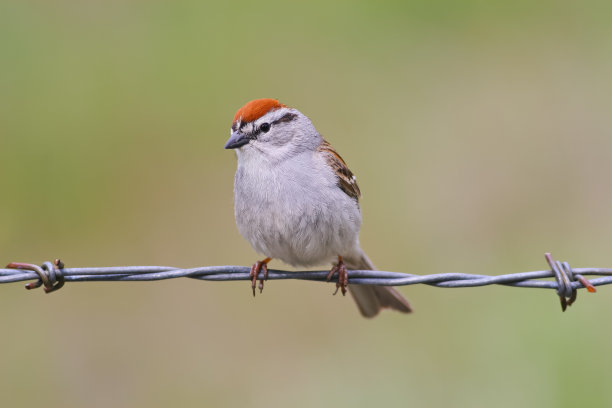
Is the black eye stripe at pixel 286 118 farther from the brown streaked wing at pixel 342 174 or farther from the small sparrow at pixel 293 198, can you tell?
the brown streaked wing at pixel 342 174

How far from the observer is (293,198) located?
3.94 meters

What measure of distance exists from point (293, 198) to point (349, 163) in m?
2.83

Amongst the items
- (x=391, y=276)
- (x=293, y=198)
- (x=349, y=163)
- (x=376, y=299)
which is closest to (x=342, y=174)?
(x=293, y=198)

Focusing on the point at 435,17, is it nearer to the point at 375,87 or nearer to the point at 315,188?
the point at 375,87

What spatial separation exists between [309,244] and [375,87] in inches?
147

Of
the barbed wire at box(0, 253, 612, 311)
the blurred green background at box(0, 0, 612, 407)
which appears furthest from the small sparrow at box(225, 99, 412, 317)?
the blurred green background at box(0, 0, 612, 407)

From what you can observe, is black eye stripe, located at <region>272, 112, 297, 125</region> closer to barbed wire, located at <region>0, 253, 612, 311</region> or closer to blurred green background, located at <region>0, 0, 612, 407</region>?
barbed wire, located at <region>0, 253, 612, 311</region>

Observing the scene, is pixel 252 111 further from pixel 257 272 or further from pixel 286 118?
pixel 257 272

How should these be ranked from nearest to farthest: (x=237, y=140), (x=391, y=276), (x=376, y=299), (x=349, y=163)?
(x=391, y=276) < (x=237, y=140) < (x=376, y=299) < (x=349, y=163)

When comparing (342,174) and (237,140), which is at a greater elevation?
(237,140)

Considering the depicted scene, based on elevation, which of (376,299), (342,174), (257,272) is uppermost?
(342,174)

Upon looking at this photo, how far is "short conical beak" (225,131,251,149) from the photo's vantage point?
13.5 feet

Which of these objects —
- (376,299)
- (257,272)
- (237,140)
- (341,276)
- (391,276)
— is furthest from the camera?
(376,299)

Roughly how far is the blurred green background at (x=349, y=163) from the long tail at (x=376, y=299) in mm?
946
